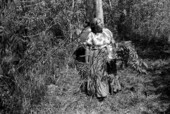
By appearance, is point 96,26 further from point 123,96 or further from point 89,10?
point 89,10

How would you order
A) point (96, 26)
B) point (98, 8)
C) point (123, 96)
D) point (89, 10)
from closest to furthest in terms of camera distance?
point (96, 26)
point (123, 96)
point (98, 8)
point (89, 10)

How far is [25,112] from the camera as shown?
3799 millimetres

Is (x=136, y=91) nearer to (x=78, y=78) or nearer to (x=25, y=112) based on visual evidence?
(x=78, y=78)

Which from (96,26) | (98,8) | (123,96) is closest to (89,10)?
(98,8)

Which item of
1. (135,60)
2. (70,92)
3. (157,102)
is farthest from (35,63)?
(135,60)

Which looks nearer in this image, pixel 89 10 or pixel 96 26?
pixel 96 26

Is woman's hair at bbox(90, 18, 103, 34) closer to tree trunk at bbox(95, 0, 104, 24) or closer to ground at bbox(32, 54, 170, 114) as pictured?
ground at bbox(32, 54, 170, 114)

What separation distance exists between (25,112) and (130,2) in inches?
271

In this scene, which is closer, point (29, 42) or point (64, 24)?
point (29, 42)

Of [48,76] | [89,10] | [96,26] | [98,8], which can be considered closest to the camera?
[48,76]

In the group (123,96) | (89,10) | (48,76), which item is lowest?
(123,96)

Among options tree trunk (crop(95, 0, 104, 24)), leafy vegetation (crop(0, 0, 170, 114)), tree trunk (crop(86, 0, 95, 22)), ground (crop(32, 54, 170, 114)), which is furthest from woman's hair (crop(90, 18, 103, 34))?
tree trunk (crop(86, 0, 95, 22))

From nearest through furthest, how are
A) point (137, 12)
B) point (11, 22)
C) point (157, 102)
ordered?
point (11, 22), point (157, 102), point (137, 12)

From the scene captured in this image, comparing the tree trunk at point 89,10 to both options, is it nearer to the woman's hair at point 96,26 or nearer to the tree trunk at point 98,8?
the tree trunk at point 98,8
